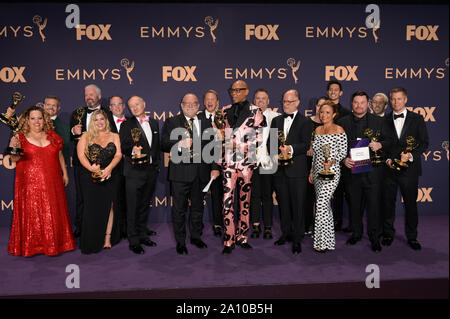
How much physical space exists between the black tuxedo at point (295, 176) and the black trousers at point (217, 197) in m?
0.91

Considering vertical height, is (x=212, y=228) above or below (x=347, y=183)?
below

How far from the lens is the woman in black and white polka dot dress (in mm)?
3773

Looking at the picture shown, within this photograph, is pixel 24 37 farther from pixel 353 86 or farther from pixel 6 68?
pixel 353 86

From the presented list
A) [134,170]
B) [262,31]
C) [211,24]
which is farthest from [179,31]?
[134,170]

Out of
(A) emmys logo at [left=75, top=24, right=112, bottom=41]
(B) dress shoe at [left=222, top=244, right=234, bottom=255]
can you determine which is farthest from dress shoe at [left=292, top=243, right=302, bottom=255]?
(A) emmys logo at [left=75, top=24, right=112, bottom=41]

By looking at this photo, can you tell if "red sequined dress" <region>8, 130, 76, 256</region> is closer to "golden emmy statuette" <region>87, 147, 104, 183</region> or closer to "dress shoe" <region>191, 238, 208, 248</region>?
"golden emmy statuette" <region>87, 147, 104, 183</region>

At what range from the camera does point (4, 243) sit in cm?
466

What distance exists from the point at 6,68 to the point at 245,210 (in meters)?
4.43

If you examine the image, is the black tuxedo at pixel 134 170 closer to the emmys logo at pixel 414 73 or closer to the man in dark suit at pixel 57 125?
the man in dark suit at pixel 57 125

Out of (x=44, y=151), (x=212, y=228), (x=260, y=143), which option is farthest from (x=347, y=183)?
(x=44, y=151)

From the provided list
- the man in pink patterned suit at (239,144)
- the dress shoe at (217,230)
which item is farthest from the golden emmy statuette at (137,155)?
the dress shoe at (217,230)

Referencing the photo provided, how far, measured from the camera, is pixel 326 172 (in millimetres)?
3729

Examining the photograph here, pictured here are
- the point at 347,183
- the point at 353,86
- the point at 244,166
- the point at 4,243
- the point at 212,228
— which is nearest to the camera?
the point at 244,166

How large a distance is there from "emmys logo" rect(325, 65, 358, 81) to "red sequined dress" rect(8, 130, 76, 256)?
14.0 ft
